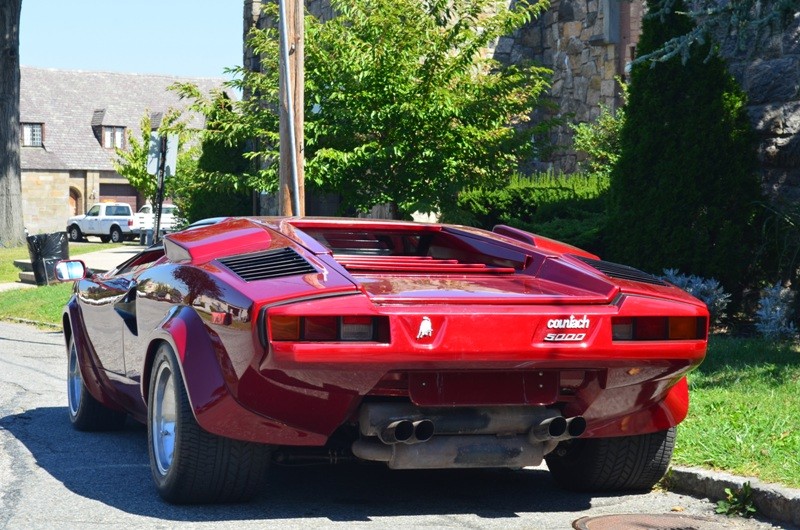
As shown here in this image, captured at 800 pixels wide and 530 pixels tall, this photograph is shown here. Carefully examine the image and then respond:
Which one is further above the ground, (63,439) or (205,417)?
(205,417)

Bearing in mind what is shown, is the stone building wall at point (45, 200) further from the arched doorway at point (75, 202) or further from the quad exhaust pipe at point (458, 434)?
the quad exhaust pipe at point (458, 434)

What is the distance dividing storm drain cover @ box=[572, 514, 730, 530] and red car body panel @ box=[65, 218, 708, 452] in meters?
0.38

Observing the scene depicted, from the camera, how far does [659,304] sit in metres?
5.16

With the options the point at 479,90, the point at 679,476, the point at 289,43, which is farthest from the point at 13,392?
the point at 479,90

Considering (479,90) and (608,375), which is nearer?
(608,375)

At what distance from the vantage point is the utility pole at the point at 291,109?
39.9 ft

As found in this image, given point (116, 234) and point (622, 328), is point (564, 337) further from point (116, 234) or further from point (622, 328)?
point (116, 234)

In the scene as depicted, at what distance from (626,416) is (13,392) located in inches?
221

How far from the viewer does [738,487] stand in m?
5.63

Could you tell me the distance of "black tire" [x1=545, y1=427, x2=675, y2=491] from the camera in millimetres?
5730

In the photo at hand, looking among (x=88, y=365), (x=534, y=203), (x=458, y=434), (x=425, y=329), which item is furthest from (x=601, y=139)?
(x=425, y=329)

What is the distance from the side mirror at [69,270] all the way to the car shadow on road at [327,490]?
1.00 m

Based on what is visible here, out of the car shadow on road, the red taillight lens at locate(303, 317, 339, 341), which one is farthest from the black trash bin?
the red taillight lens at locate(303, 317, 339, 341)

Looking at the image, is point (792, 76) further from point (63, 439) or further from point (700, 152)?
point (63, 439)
